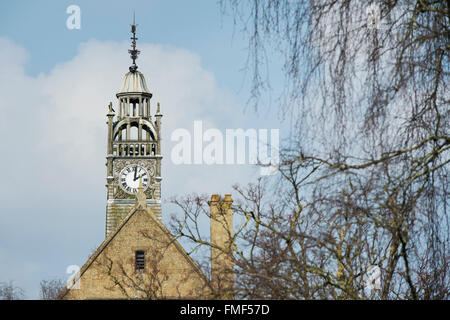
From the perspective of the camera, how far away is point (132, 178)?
5034 cm

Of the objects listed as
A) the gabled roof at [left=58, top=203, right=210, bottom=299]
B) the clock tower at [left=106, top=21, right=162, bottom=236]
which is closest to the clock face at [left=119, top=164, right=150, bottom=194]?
the clock tower at [left=106, top=21, right=162, bottom=236]

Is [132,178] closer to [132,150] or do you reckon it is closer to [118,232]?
[132,150]

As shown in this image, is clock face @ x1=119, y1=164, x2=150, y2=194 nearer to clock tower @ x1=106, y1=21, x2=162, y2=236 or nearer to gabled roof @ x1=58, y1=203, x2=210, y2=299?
clock tower @ x1=106, y1=21, x2=162, y2=236

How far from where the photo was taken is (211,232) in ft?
94.2

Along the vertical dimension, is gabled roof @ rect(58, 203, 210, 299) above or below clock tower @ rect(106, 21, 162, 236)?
below

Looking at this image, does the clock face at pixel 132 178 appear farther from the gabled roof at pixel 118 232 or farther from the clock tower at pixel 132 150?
the gabled roof at pixel 118 232

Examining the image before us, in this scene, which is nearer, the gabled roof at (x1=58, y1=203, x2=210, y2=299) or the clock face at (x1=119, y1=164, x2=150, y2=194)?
the gabled roof at (x1=58, y1=203, x2=210, y2=299)

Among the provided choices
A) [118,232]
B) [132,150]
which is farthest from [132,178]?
[118,232]

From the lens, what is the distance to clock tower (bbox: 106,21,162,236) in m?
50.0

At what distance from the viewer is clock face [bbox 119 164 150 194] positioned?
50.2 metres

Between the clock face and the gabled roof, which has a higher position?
the clock face
